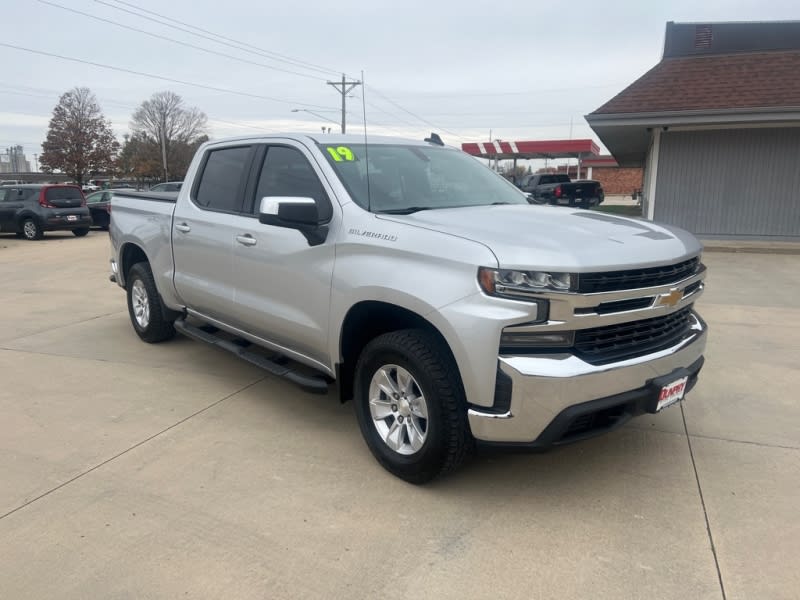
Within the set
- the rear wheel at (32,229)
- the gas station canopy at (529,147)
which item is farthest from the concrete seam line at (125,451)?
the gas station canopy at (529,147)

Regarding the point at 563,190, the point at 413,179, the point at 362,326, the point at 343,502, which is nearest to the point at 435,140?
the point at 413,179

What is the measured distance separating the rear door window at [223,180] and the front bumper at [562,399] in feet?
8.84

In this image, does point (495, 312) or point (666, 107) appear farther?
point (666, 107)

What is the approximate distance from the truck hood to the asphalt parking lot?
1.30m

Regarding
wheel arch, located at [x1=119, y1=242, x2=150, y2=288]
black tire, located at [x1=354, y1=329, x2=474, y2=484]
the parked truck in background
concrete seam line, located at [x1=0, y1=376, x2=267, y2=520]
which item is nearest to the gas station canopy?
the parked truck in background

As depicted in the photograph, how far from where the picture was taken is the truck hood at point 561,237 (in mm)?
3045

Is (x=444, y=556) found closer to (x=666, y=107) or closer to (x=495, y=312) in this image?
(x=495, y=312)

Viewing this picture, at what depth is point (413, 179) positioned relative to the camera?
4410 mm

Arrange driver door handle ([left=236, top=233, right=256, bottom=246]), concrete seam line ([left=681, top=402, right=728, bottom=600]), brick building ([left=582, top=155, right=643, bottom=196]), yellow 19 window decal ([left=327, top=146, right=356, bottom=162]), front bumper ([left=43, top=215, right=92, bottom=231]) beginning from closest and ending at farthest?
concrete seam line ([left=681, top=402, right=728, bottom=600])
yellow 19 window decal ([left=327, top=146, right=356, bottom=162])
driver door handle ([left=236, top=233, right=256, bottom=246])
front bumper ([left=43, top=215, right=92, bottom=231])
brick building ([left=582, top=155, right=643, bottom=196])

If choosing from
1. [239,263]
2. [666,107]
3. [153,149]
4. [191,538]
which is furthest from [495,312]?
[153,149]

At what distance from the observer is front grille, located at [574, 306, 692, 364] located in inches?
124

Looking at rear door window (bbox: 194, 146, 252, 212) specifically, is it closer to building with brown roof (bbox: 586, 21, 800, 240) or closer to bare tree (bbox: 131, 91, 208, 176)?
building with brown roof (bbox: 586, 21, 800, 240)

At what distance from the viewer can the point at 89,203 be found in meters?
22.2

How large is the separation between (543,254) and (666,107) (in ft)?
43.4
